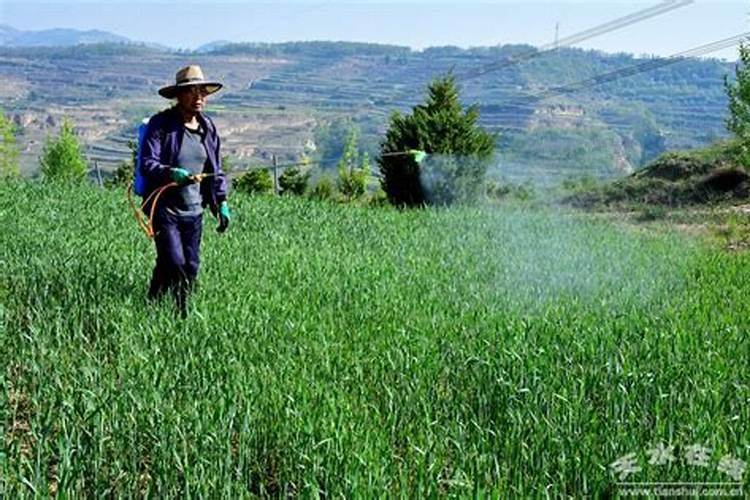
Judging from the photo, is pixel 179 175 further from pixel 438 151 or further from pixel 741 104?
pixel 741 104

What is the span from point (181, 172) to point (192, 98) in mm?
568

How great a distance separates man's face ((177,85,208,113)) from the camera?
6.04m

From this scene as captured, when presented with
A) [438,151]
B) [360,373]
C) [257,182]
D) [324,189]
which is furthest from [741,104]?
[360,373]

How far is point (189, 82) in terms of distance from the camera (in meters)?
5.97

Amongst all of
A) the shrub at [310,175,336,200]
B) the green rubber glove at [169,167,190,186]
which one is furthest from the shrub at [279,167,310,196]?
the green rubber glove at [169,167,190,186]

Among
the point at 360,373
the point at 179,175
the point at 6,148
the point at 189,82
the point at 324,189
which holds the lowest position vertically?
the point at 6,148

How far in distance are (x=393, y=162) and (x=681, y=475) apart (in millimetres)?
15220

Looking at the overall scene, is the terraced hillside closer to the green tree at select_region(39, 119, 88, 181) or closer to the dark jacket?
the green tree at select_region(39, 119, 88, 181)

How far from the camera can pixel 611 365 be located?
4.66 metres

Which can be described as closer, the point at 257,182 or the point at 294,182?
the point at 257,182

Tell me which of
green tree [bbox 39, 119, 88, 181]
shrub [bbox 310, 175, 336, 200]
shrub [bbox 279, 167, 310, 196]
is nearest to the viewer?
shrub [bbox 310, 175, 336, 200]

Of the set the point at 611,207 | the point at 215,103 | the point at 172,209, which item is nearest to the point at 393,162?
the point at 611,207

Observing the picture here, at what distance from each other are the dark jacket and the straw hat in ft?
0.51

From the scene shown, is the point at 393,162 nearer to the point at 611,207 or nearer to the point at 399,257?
the point at 611,207
